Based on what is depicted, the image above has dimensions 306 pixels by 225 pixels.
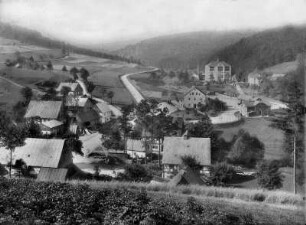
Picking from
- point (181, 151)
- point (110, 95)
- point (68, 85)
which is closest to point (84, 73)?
point (68, 85)

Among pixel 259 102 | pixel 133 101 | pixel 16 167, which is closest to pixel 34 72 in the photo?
pixel 133 101

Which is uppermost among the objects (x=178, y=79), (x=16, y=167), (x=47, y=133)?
(x=178, y=79)

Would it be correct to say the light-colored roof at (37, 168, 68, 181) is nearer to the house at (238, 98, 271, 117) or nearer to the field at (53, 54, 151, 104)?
the field at (53, 54, 151, 104)

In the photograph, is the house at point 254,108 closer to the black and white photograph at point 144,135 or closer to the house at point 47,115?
the black and white photograph at point 144,135

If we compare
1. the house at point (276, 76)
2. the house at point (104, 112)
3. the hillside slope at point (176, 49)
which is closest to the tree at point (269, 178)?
the house at point (104, 112)

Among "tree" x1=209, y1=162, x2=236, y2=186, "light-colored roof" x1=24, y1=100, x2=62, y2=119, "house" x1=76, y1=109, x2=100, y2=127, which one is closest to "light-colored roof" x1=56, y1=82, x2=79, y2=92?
"light-colored roof" x1=24, y1=100, x2=62, y2=119

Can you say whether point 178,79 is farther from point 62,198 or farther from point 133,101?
point 62,198

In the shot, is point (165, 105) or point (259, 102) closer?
point (165, 105)
